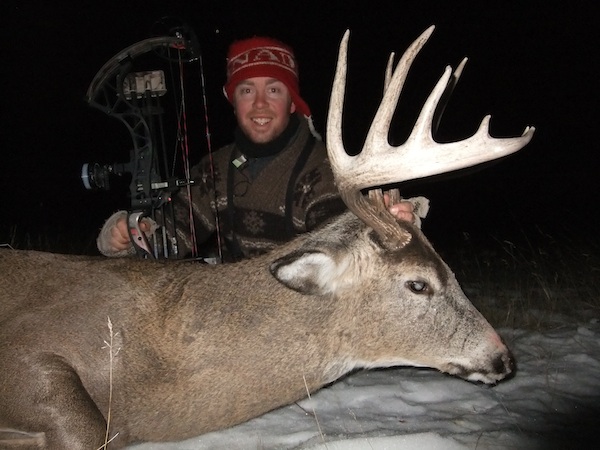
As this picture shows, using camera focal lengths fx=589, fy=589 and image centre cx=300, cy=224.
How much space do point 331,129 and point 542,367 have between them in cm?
230

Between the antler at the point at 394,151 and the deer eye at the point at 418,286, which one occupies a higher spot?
the antler at the point at 394,151

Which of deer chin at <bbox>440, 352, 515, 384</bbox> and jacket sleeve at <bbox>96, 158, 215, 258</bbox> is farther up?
jacket sleeve at <bbox>96, 158, 215, 258</bbox>

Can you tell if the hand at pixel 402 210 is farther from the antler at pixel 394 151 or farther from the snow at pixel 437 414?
the snow at pixel 437 414

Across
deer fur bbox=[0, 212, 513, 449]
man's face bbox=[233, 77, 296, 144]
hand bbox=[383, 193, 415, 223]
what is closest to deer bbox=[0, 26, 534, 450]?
deer fur bbox=[0, 212, 513, 449]

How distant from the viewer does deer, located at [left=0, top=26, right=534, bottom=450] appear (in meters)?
2.53

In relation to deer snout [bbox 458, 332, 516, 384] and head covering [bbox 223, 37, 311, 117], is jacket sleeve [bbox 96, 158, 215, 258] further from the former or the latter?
deer snout [bbox 458, 332, 516, 384]

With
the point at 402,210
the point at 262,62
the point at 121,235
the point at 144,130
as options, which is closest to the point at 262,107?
the point at 262,62

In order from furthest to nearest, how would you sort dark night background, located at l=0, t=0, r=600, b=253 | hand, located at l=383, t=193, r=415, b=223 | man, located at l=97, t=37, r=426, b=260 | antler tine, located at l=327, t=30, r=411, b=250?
1. dark night background, located at l=0, t=0, r=600, b=253
2. man, located at l=97, t=37, r=426, b=260
3. hand, located at l=383, t=193, r=415, b=223
4. antler tine, located at l=327, t=30, r=411, b=250

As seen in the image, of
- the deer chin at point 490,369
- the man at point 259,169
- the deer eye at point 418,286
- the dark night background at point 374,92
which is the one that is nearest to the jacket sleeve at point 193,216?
the man at point 259,169

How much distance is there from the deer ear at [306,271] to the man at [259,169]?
59.0 inches

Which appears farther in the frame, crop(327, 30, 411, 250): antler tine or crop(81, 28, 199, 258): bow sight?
crop(81, 28, 199, 258): bow sight

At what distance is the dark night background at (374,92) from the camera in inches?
723

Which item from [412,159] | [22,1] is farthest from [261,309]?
[22,1]

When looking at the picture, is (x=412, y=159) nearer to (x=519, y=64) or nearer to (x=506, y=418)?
(x=506, y=418)
